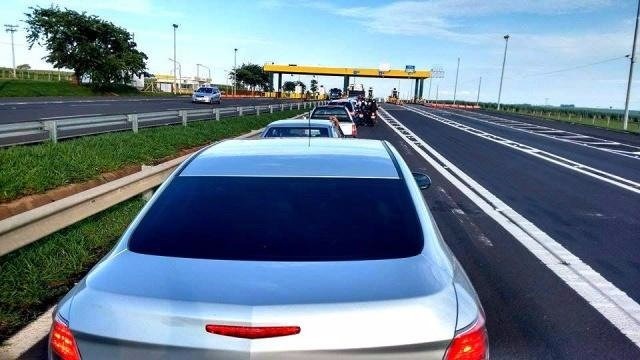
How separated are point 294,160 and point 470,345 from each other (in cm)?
160

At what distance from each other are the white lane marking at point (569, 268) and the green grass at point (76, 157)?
703 centimetres

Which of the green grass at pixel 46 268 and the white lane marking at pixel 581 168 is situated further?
the white lane marking at pixel 581 168

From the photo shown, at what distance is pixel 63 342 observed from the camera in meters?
1.97

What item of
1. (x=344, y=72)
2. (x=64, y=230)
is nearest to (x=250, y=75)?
(x=344, y=72)

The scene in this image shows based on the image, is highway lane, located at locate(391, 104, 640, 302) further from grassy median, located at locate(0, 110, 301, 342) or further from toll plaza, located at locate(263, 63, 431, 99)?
Result: toll plaza, located at locate(263, 63, 431, 99)

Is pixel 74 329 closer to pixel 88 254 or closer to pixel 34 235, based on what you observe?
pixel 34 235

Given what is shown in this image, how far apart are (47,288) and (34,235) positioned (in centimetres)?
55

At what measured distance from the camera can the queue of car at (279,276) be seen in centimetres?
181

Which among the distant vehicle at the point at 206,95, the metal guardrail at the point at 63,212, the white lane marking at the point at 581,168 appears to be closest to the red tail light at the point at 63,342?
the metal guardrail at the point at 63,212

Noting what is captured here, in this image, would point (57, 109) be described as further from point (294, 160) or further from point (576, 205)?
point (294, 160)

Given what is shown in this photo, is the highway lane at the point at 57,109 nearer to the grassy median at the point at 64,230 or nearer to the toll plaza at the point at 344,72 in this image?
the grassy median at the point at 64,230

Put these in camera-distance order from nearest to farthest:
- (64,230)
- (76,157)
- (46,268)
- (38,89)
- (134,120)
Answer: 1. (46,268)
2. (64,230)
3. (76,157)
4. (134,120)
5. (38,89)

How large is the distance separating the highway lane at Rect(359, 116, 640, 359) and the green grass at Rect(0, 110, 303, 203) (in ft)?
20.4

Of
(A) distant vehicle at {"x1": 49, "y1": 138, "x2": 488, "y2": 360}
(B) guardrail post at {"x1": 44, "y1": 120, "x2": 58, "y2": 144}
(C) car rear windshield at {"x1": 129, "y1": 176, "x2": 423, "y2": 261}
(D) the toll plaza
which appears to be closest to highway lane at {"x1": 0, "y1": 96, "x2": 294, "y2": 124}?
(B) guardrail post at {"x1": 44, "y1": 120, "x2": 58, "y2": 144}
